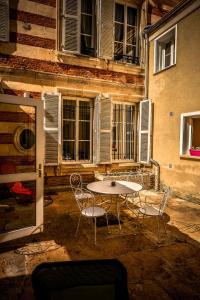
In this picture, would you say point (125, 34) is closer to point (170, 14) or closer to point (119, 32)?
point (119, 32)

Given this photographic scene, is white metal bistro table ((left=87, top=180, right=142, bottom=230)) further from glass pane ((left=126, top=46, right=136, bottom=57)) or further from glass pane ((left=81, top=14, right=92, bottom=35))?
glass pane ((left=126, top=46, right=136, bottom=57))

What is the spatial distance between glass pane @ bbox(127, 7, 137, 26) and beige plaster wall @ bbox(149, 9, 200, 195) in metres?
0.95

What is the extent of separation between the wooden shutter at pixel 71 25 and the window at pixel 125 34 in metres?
1.41

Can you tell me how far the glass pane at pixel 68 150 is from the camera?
689 cm

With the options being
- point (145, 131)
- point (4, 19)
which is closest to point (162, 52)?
point (145, 131)

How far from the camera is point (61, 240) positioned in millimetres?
3512

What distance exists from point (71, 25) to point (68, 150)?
3.58m

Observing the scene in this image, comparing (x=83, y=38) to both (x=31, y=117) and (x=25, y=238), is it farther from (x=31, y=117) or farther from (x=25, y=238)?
(x=25, y=238)

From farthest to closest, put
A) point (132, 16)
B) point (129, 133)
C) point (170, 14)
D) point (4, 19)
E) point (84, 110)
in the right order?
point (129, 133) < point (132, 16) < point (84, 110) < point (170, 14) < point (4, 19)

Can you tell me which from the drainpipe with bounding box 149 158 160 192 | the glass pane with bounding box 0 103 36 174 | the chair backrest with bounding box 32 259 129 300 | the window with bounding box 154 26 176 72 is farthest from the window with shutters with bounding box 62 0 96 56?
the chair backrest with bounding box 32 259 129 300

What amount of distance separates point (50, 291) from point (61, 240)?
2.58 m

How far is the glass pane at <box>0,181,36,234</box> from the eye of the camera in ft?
13.5

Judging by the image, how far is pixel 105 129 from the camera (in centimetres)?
698

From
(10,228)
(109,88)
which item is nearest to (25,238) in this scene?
(10,228)
